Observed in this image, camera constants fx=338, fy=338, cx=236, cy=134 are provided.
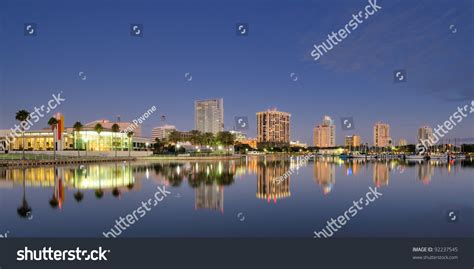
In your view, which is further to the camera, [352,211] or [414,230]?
[352,211]

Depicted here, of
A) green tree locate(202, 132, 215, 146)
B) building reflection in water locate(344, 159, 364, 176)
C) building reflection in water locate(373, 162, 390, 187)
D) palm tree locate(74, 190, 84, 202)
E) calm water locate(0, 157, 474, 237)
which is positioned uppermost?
green tree locate(202, 132, 215, 146)

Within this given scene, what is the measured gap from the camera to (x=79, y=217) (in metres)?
16.6

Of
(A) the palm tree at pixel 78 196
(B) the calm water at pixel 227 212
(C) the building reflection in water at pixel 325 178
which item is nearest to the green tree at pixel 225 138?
(C) the building reflection in water at pixel 325 178

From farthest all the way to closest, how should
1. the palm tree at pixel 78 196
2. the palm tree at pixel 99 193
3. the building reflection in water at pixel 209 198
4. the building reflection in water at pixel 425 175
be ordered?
the building reflection in water at pixel 425 175, the palm tree at pixel 99 193, the palm tree at pixel 78 196, the building reflection in water at pixel 209 198

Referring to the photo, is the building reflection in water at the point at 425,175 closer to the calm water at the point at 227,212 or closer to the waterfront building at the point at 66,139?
the calm water at the point at 227,212

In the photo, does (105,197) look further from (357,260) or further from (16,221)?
(357,260)

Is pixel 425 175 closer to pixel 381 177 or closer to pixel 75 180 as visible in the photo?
pixel 381 177

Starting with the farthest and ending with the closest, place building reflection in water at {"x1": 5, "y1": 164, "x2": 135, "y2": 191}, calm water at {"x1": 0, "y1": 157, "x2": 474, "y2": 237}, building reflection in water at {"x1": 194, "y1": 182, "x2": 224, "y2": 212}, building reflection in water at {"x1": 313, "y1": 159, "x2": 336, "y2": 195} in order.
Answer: building reflection in water at {"x1": 313, "y1": 159, "x2": 336, "y2": 195}
building reflection in water at {"x1": 5, "y1": 164, "x2": 135, "y2": 191}
building reflection in water at {"x1": 194, "y1": 182, "x2": 224, "y2": 212}
calm water at {"x1": 0, "y1": 157, "x2": 474, "y2": 237}

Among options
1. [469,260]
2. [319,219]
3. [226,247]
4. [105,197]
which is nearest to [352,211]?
[319,219]

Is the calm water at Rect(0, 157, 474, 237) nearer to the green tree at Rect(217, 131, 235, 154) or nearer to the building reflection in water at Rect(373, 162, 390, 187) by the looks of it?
the building reflection in water at Rect(373, 162, 390, 187)

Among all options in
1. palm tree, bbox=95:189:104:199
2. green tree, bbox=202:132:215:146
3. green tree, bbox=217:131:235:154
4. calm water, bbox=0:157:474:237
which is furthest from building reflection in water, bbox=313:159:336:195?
green tree, bbox=202:132:215:146

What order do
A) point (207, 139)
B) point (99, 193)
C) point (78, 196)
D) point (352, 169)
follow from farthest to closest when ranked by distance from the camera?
point (207, 139)
point (352, 169)
point (99, 193)
point (78, 196)

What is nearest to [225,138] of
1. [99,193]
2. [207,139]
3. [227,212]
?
[207,139]

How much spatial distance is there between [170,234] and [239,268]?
4.85 metres
